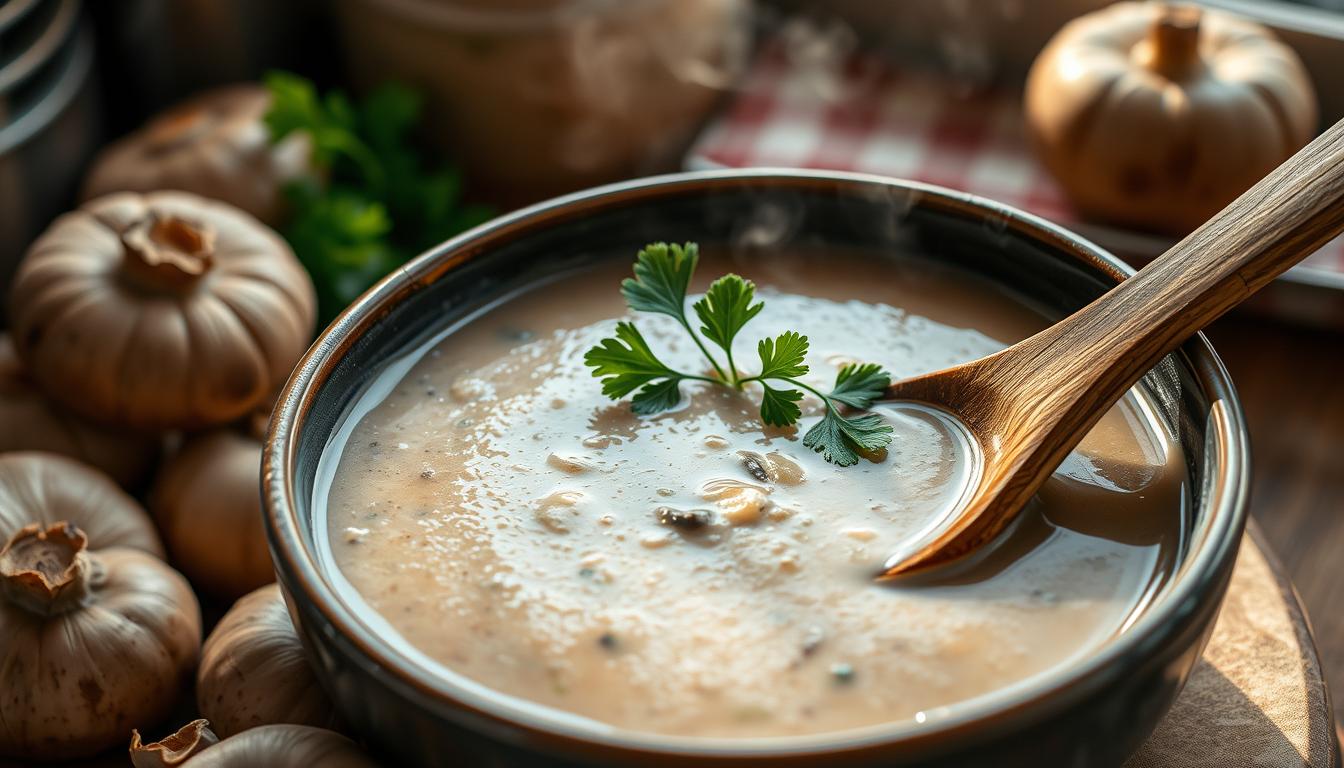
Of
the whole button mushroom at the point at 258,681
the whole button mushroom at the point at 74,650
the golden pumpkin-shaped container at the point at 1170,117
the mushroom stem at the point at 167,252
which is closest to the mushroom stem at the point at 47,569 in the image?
the whole button mushroom at the point at 74,650

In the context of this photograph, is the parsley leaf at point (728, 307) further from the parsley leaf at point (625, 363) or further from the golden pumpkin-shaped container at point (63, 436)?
the golden pumpkin-shaped container at point (63, 436)

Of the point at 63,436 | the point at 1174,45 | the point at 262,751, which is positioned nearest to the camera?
the point at 262,751

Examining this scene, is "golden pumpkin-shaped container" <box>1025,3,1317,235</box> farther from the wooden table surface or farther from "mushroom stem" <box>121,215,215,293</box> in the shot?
"mushroom stem" <box>121,215,215,293</box>

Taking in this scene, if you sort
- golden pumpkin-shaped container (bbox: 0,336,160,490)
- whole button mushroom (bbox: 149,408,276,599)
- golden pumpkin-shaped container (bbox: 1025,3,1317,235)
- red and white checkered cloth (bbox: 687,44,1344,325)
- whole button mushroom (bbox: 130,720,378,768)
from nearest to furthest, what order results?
1. whole button mushroom (bbox: 130,720,378,768)
2. whole button mushroom (bbox: 149,408,276,599)
3. golden pumpkin-shaped container (bbox: 0,336,160,490)
4. golden pumpkin-shaped container (bbox: 1025,3,1317,235)
5. red and white checkered cloth (bbox: 687,44,1344,325)

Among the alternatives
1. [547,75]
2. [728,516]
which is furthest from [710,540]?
[547,75]

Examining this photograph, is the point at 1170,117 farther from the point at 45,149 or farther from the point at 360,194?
the point at 45,149

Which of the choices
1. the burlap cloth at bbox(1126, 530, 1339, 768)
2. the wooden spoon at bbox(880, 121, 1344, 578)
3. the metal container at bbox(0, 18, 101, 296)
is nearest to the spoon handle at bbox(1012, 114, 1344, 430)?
the wooden spoon at bbox(880, 121, 1344, 578)
